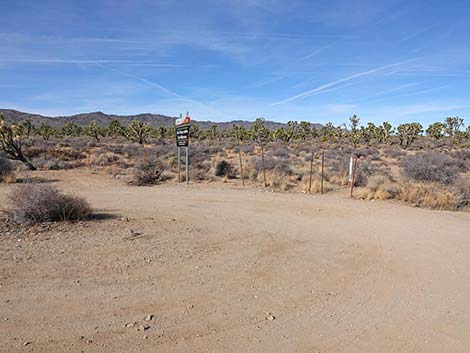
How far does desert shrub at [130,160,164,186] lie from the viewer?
18.9 metres

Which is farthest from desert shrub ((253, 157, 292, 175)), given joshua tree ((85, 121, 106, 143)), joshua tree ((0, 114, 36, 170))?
joshua tree ((85, 121, 106, 143))

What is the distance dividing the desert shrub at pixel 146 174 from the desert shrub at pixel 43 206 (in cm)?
858

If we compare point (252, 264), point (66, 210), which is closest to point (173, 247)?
point (252, 264)

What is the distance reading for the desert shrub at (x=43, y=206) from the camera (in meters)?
9.51

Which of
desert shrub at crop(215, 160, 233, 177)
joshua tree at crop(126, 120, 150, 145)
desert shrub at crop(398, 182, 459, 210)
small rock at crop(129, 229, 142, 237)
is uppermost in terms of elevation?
joshua tree at crop(126, 120, 150, 145)

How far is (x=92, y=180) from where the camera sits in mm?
19891

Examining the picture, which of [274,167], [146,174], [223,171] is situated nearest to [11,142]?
[146,174]

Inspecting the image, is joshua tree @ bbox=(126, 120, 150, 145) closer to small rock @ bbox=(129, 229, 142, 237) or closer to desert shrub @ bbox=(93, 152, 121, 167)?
desert shrub @ bbox=(93, 152, 121, 167)

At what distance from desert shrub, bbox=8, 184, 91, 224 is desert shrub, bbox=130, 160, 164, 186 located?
858 cm

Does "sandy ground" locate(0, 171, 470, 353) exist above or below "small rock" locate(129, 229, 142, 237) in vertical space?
below

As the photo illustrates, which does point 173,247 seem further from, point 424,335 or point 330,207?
point 330,207

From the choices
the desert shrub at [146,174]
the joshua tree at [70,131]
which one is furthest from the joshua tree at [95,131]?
the desert shrub at [146,174]

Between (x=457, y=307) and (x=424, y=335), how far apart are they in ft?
3.74

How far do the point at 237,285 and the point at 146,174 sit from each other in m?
14.0
